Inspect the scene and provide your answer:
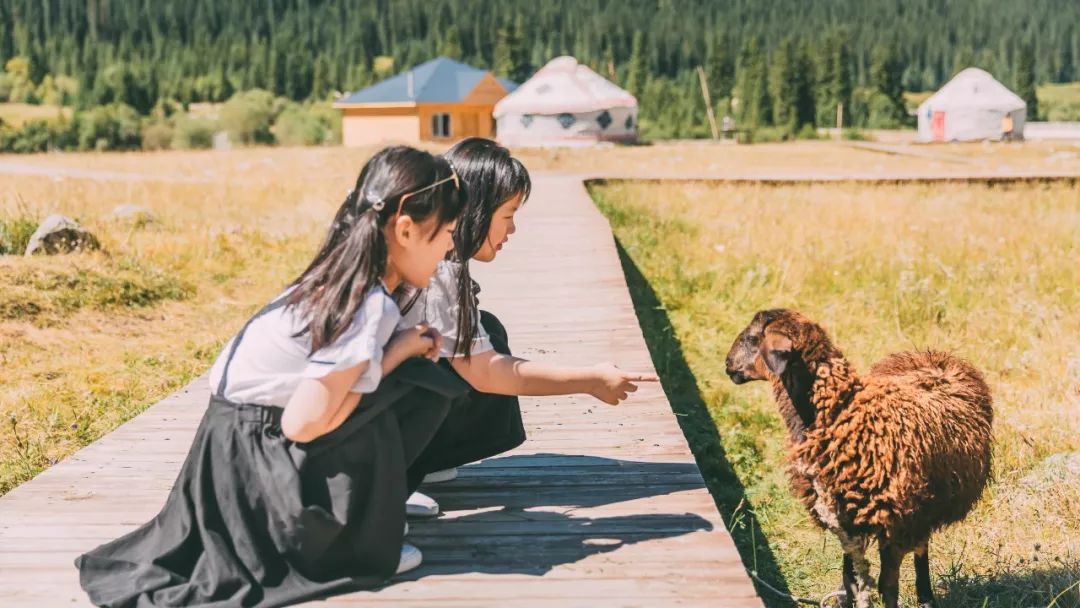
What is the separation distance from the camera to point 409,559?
318cm

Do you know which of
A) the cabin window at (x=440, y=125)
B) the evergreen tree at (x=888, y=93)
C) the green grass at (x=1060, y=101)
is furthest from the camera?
the green grass at (x=1060, y=101)

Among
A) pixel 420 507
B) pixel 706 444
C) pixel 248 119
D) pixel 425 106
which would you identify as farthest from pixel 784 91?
pixel 420 507

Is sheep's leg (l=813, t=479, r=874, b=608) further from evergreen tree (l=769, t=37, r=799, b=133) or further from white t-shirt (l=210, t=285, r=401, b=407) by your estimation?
evergreen tree (l=769, t=37, r=799, b=133)

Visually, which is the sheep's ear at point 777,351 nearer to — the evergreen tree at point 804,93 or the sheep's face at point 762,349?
the sheep's face at point 762,349

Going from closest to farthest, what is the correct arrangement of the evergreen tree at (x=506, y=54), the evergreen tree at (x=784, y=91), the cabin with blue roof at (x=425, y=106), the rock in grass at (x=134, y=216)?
1. the rock in grass at (x=134, y=216)
2. the cabin with blue roof at (x=425, y=106)
3. the evergreen tree at (x=784, y=91)
4. the evergreen tree at (x=506, y=54)

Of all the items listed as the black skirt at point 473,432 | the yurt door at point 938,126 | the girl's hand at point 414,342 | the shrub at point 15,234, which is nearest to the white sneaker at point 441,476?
the black skirt at point 473,432

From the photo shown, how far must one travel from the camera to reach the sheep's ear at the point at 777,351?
11.9ft

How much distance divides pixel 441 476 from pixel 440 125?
148 ft

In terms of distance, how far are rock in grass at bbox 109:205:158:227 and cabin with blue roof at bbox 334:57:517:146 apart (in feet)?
105

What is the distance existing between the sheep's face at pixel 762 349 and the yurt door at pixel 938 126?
154ft

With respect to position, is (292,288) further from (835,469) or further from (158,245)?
(158,245)

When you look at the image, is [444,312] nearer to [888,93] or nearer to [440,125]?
[440,125]

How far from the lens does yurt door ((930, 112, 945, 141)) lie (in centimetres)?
4775

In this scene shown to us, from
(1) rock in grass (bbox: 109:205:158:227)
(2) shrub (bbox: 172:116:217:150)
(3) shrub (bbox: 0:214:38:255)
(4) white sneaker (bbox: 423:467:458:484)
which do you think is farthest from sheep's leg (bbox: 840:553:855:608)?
(2) shrub (bbox: 172:116:217:150)
